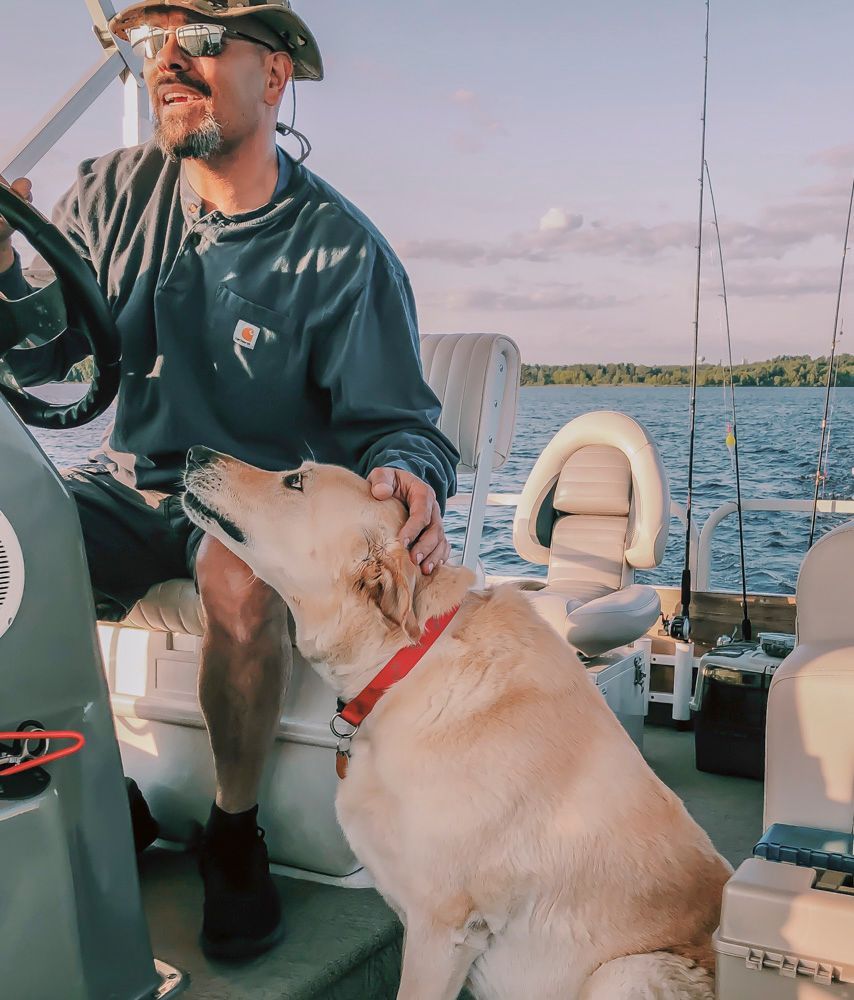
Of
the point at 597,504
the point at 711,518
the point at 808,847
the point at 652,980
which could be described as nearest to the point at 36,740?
the point at 652,980

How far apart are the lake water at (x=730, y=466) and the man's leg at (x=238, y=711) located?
1.55 ft

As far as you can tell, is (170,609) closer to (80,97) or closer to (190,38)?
(190,38)

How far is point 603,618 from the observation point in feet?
9.82

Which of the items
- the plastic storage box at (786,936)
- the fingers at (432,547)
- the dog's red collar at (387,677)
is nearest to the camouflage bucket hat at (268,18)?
the fingers at (432,547)

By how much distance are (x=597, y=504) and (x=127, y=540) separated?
213 cm

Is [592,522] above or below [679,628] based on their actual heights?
above

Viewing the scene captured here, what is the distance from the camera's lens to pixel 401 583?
138 cm

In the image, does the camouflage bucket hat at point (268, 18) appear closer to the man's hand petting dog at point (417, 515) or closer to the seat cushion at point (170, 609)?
the man's hand petting dog at point (417, 515)

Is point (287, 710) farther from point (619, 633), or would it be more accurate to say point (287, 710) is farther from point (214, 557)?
point (619, 633)

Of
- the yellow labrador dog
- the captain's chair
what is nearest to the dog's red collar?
the yellow labrador dog

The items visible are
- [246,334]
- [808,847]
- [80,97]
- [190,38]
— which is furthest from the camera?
[80,97]

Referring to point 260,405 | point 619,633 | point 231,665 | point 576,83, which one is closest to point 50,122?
point 260,405

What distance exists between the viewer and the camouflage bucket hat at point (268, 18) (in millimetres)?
1869

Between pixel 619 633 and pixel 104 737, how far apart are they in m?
2.00
